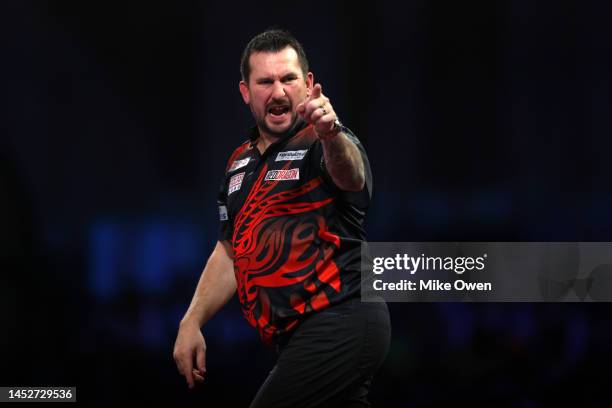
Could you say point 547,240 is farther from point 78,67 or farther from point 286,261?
point 78,67

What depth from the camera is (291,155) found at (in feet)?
6.99

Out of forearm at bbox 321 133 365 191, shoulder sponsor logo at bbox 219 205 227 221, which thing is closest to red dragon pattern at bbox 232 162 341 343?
forearm at bbox 321 133 365 191

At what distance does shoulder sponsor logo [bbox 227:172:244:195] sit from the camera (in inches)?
91.1

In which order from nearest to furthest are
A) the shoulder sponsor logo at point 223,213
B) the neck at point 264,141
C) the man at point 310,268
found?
the man at point 310,268 → the neck at point 264,141 → the shoulder sponsor logo at point 223,213

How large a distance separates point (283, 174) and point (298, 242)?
8.6 inches

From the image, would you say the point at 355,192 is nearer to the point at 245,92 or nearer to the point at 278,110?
the point at 278,110

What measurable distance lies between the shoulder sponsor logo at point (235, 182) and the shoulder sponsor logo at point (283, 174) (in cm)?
17

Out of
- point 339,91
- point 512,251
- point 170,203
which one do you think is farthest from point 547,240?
point 170,203

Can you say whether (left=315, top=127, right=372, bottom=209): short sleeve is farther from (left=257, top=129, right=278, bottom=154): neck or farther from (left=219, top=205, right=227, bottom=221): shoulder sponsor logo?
(left=219, top=205, right=227, bottom=221): shoulder sponsor logo

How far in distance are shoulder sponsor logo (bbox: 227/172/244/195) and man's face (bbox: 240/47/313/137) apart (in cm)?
18

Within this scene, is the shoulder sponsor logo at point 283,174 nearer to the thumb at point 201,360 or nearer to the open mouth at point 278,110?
the open mouth at point 278,110

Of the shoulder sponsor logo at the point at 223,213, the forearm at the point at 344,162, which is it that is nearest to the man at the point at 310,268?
the forearm at the point at 344,162

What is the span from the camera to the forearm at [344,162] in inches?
72.6

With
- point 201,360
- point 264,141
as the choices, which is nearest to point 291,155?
point 264,141
